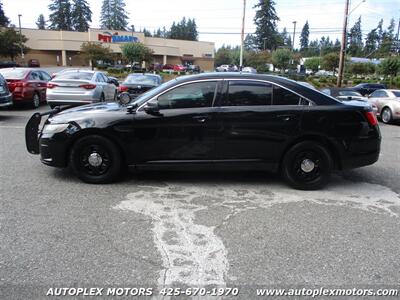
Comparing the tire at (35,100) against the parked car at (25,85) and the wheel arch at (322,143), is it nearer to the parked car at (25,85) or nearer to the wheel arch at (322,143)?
the parked car at (25,85)

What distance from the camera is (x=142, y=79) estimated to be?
15.2 meters

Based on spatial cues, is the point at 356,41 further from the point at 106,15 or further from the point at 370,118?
the point at 370,118

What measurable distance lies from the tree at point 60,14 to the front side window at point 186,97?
107 m

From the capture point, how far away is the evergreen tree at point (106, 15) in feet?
341

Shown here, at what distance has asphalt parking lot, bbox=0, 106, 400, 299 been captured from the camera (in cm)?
307

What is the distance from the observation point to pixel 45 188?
16.7 feet

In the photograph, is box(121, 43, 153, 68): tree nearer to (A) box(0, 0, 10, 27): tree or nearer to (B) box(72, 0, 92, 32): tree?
(A) box(0, 0, 10, 27): tree

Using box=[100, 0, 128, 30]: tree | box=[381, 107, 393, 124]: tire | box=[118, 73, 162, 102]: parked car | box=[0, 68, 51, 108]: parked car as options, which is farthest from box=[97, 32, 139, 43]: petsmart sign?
box=[381, 107, 393, 124]: tire

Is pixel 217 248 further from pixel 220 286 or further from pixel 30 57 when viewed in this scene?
pixel 30 57

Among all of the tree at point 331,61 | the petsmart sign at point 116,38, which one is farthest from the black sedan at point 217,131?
the petsmart sign at point 116,38

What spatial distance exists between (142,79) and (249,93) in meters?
10.6

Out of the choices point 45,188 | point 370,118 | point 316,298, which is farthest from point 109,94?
point 316,298

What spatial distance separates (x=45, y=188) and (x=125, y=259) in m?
2.33

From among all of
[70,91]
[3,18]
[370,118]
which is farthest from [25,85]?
[3,18]
